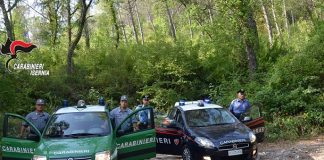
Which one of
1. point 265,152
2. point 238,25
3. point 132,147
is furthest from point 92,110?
point 238,25

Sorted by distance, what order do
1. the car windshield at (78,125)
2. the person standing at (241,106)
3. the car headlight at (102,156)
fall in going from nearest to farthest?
the car headlight at (102,156), the car windshield at (78,125), the person standing at (241,106)

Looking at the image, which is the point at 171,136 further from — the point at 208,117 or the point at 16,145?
the point at 16,145

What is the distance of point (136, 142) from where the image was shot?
9094 millimetres

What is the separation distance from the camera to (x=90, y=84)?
26.0 m

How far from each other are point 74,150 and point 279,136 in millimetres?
8006

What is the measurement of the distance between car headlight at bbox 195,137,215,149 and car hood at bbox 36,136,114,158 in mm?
2102

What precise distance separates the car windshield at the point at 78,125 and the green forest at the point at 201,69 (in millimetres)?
5889

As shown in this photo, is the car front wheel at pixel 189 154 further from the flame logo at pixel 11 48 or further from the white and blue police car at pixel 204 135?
the flame logo at pixel 11 48

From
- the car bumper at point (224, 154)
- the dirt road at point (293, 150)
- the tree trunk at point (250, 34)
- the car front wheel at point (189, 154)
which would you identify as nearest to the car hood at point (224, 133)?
the car bumper at point (224, 154)

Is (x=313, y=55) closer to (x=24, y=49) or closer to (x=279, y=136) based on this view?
(x=279, y=136)

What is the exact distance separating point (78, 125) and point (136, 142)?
4.18ft

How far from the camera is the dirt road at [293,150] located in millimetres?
10484

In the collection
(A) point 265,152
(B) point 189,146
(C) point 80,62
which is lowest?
(A) point 265,152

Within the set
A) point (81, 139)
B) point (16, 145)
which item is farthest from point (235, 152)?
point (16, 145)
